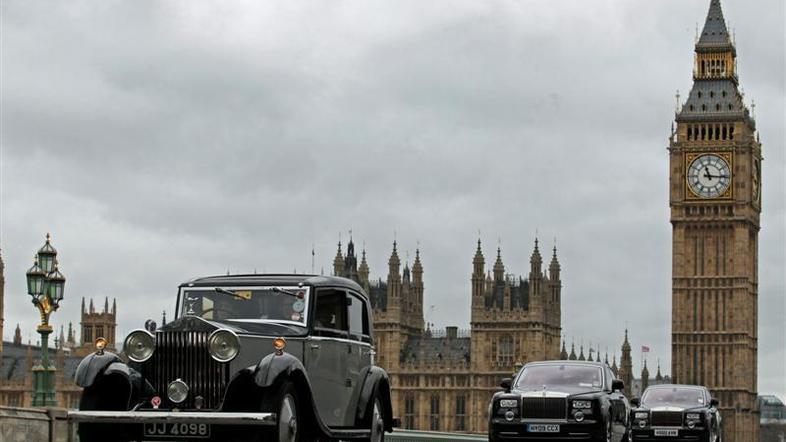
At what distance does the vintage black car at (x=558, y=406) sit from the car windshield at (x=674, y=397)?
391 cm

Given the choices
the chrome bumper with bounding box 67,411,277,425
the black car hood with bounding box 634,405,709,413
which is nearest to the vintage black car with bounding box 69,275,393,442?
the chrome bumper with bounding box 67,411,277,425

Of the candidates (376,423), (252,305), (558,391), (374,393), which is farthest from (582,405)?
(252,305)

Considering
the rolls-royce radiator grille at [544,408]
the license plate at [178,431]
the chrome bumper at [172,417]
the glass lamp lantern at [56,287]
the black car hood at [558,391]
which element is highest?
the glass lamp lantern at [56,287]

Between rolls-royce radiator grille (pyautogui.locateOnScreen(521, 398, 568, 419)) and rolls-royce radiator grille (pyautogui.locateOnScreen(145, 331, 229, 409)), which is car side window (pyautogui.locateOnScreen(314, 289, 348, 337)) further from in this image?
rolls-royce radiator grille (pyautogui.locateOnScreen(521, 398, 568, 419))

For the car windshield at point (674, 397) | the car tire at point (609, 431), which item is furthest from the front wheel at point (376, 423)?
the car windshield at point (674, 397)

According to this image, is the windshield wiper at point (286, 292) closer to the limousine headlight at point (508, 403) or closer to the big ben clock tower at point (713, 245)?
the limousine headlight at point (508, 403)

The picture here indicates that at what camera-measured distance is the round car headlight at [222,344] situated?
15539mm

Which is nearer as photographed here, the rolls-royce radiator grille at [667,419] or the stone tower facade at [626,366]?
the rolls-royce radiator grille at [667,419]

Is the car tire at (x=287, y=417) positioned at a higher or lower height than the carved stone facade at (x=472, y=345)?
lower

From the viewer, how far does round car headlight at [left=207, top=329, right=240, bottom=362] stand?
15539mm

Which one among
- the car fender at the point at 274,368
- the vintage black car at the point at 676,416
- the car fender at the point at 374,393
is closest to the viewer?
the car fender at the point at 274,368

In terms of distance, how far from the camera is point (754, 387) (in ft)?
334

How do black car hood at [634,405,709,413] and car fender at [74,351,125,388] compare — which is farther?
black car hood at [634,405,709,413]

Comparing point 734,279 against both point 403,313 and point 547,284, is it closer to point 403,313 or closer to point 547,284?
point 547,284
